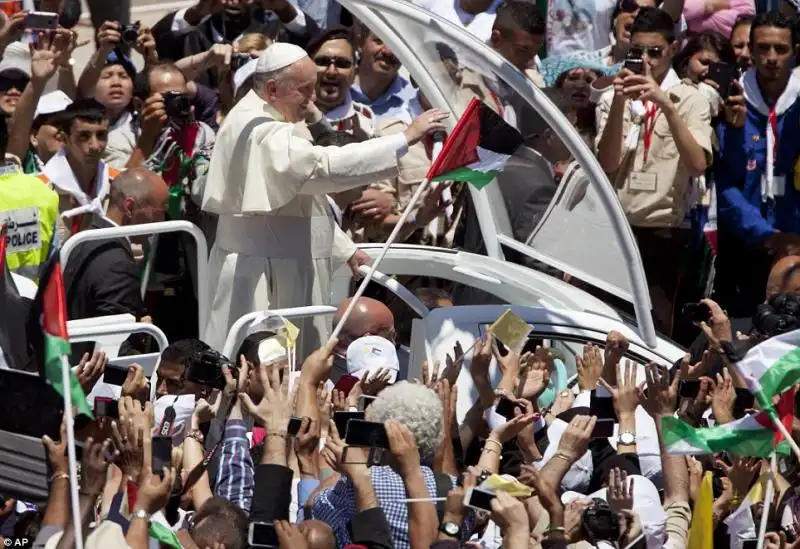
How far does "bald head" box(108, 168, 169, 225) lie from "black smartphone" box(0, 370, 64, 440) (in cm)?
328

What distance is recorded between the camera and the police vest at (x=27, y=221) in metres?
9.30

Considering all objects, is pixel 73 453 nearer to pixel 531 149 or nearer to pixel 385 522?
pixel 385 522

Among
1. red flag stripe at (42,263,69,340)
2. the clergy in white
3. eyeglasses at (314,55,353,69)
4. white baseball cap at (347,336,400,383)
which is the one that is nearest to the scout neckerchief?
eyeglasses at (314,55,353,69)

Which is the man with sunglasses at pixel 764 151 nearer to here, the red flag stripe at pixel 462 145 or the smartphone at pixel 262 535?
the red flag stripe at pixel 462 145

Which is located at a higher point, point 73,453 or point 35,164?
point 73,453

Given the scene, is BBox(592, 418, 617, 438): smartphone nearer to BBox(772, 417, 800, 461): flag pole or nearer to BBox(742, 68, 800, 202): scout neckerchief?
BBox(772, 417, 800, 461): flag pole

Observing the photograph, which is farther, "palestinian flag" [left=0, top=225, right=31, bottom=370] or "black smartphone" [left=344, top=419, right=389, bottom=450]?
"palestinian flag" [left=0, top=225, right=31, bottom=370]

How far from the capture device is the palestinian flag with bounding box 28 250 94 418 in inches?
246

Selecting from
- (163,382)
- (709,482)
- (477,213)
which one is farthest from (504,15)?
(709,482)

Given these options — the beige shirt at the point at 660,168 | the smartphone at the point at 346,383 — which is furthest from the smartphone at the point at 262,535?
the beige shirt at the point at 660,168

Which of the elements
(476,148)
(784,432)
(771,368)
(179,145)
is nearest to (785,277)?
(476,148)

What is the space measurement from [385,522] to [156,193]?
12.0ft

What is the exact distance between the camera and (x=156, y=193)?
32.0 feet

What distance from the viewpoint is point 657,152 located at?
36.1ft
